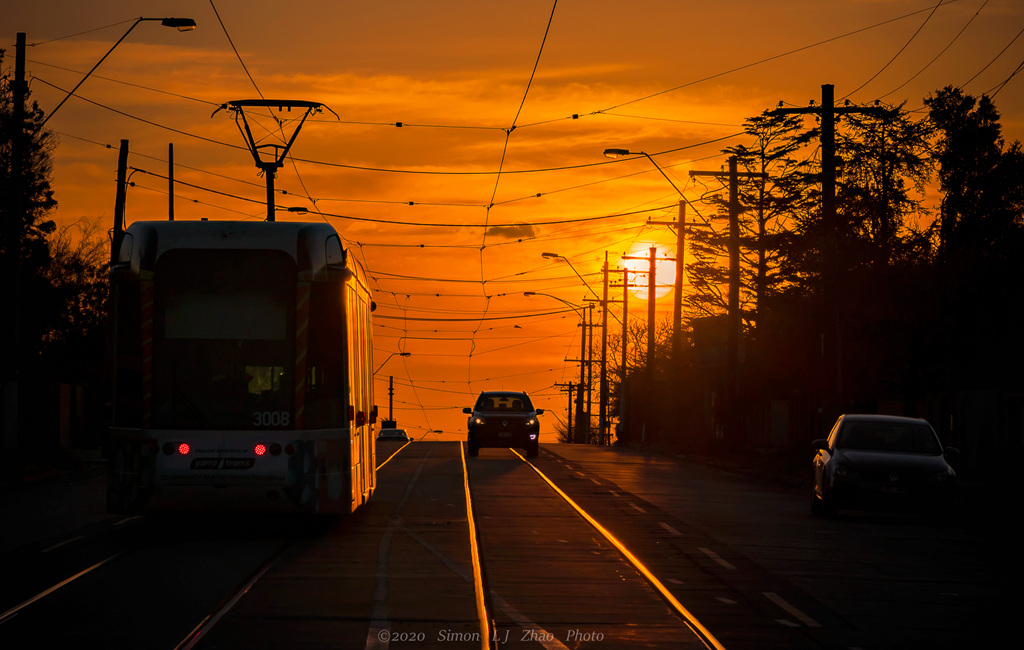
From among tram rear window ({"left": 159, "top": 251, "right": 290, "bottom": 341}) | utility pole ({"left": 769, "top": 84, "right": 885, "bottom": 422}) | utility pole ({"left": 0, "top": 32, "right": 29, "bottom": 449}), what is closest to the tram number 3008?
tram rear window ({"left": 159, "top": 251, "right": 290, "bottom": 341})

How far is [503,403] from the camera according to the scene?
4197 centimetres

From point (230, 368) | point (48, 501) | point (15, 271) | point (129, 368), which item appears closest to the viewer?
point (129, 368)

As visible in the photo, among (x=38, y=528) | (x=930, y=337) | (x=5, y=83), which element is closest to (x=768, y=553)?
(x=38, y=528)

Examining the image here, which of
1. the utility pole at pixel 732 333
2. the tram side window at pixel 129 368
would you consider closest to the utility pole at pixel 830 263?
the utility pole at pixel 732 333

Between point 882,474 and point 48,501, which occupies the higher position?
point 882,474

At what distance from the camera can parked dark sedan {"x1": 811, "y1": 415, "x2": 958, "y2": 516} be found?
20547 mm

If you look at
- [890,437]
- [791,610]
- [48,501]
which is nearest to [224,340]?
[791,610]

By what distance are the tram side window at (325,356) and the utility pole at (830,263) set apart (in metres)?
18.7

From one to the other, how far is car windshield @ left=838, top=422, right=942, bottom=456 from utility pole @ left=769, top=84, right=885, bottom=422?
31.9 feet

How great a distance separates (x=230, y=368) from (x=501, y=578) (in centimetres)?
431

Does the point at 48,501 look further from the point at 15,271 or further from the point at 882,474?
the point at 882,474

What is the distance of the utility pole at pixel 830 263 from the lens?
31984mm

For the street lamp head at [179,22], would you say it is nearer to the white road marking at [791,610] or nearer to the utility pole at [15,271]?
the utility pole at [15,271]

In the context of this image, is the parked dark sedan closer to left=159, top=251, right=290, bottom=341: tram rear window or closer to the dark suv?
left=159, top=251, right=290, bottom=341: tram rear window
